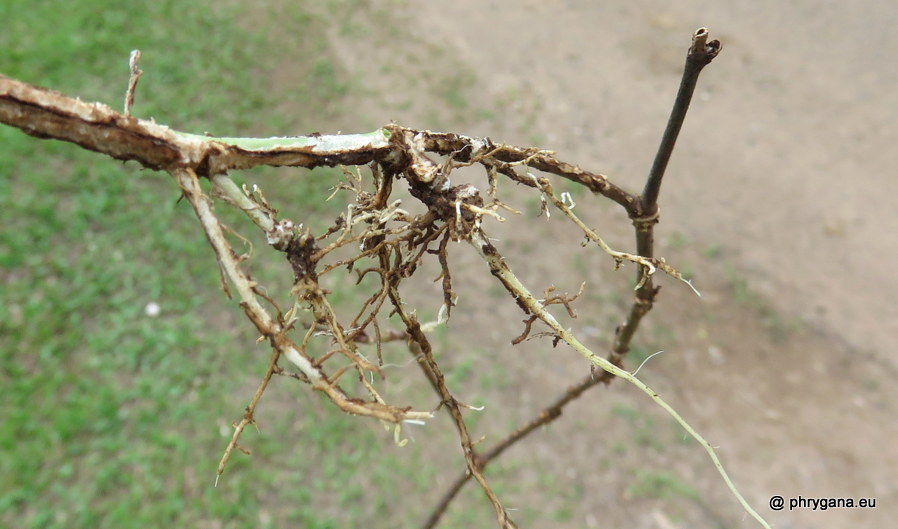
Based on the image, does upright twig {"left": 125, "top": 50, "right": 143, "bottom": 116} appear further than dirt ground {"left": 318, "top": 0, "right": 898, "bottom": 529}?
No

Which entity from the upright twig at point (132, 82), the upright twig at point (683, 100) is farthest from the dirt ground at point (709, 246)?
the upright twig at point (132, 82)

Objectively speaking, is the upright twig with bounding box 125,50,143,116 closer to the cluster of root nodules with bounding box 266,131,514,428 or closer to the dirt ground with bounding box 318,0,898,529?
the cluster of root nodules with bounding box 266,131,514,428

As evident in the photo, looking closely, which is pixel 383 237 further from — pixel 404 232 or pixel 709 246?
pixel 709 246

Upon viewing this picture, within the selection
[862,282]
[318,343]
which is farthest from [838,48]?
[318,343]

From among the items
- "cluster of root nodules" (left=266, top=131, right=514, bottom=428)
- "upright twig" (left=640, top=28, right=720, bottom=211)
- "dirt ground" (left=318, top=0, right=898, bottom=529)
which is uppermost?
"dirt ground" (left=318, top=0, right=898, bottom=529)

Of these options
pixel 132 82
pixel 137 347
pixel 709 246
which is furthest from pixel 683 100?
pixel 709 246

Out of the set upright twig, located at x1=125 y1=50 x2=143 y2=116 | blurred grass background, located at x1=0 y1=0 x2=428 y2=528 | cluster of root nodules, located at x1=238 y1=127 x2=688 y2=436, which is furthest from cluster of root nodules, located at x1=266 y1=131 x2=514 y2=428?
blurred grass background, located at x1=0 y1=0 x2=428 y2=528

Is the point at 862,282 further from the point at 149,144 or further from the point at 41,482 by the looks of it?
the point at 41,482
